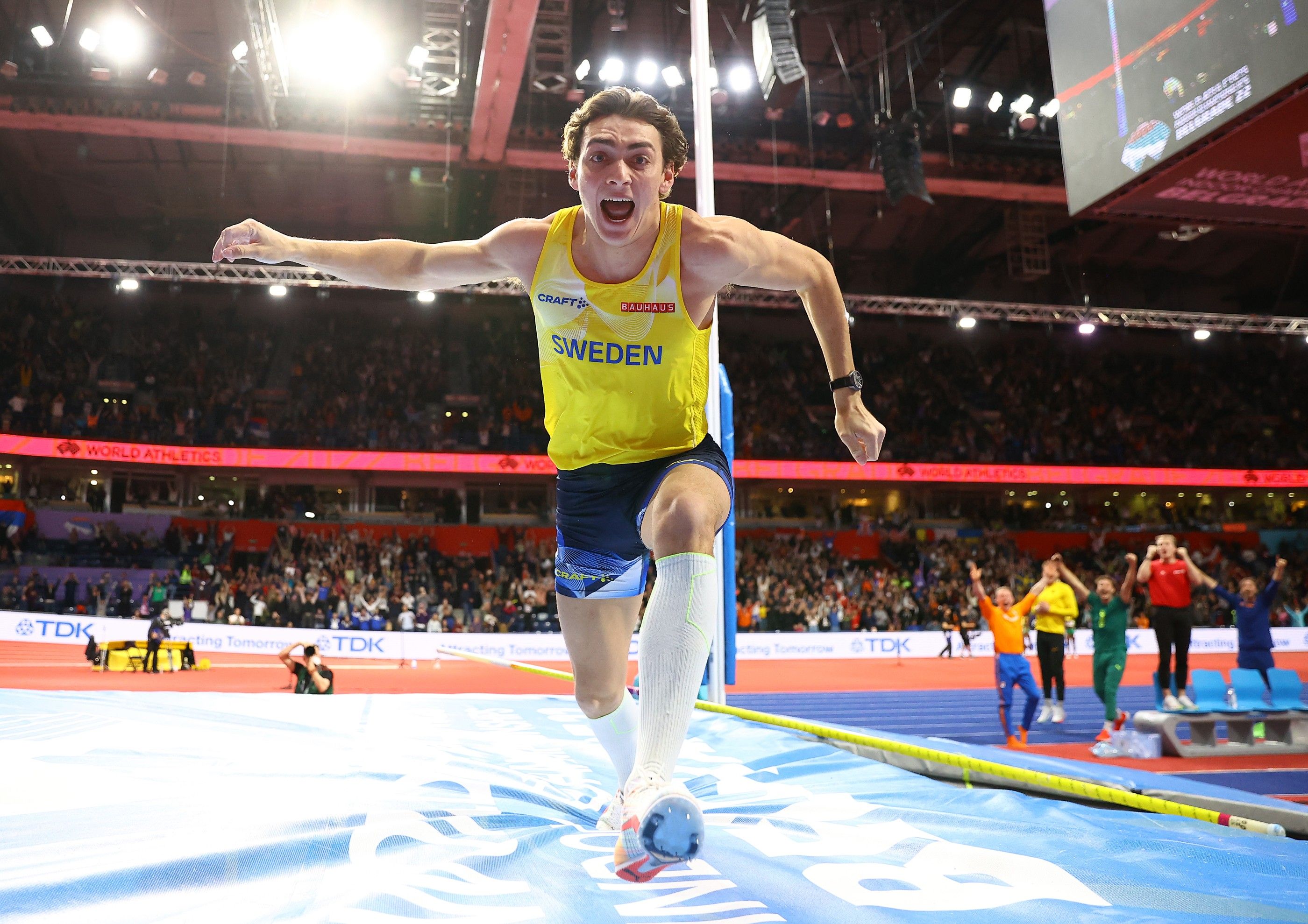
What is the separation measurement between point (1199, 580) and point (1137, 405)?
892 inches

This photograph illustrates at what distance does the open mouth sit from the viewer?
2170 millimetres

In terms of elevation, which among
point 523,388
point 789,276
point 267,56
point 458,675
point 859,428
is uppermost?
point 267,56

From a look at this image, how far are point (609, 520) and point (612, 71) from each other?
14.5 metres

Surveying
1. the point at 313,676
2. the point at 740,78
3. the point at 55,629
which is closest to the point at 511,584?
the point at 55,629

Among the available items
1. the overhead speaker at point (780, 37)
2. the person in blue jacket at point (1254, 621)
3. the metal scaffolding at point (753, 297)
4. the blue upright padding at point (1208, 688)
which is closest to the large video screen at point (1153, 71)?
the person in blue jacket at point (1254, 621)

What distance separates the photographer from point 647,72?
50.2ft

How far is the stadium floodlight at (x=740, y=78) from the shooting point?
1545 cm

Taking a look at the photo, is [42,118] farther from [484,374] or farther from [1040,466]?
[1040,466]

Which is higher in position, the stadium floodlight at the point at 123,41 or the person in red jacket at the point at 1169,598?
the stadium floodlight at the point at 123,41

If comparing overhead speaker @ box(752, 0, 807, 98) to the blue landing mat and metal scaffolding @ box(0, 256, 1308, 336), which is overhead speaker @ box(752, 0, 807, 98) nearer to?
metal scaffolding @ box(0, 256, 1308, 336)

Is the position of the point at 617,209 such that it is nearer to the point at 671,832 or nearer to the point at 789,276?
the point at 789,276

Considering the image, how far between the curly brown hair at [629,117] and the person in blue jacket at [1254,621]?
7512 millimetres

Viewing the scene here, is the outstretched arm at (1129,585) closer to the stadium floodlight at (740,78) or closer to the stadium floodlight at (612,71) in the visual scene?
the stadium floodlight at (740,78)

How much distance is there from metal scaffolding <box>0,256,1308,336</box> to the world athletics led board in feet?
13.1
